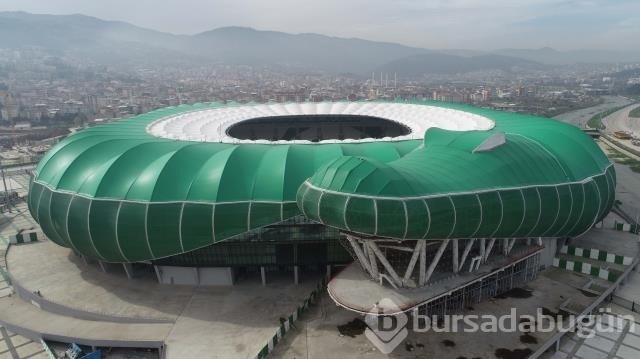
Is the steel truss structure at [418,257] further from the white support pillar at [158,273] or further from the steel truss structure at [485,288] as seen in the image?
the white support pillar at [158,273]

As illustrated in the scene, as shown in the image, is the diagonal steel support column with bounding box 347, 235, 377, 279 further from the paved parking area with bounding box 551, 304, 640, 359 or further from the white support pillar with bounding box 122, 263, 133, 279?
the white support pillar with bounding box 122, 263, 133, 279

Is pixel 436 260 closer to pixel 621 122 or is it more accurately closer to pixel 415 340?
pixel 415 340

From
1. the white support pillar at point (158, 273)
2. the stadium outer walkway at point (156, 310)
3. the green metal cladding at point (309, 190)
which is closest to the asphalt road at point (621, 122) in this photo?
the green metal cladding at point (309, 190)

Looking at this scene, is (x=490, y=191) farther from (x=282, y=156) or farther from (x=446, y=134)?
(x=282, y=156)

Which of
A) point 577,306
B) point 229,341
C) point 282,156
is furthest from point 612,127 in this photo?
point 229,341

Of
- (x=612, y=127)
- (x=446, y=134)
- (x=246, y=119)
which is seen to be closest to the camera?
(x=446, y=134)

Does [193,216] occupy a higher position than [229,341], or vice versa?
[193,216]

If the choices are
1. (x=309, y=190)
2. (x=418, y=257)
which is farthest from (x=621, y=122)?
(x=309, y=190)

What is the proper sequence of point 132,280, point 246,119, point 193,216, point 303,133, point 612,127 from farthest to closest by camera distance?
point 612,127 → point 303,133 → point 246,119 → point 132,280 → point 193,216
